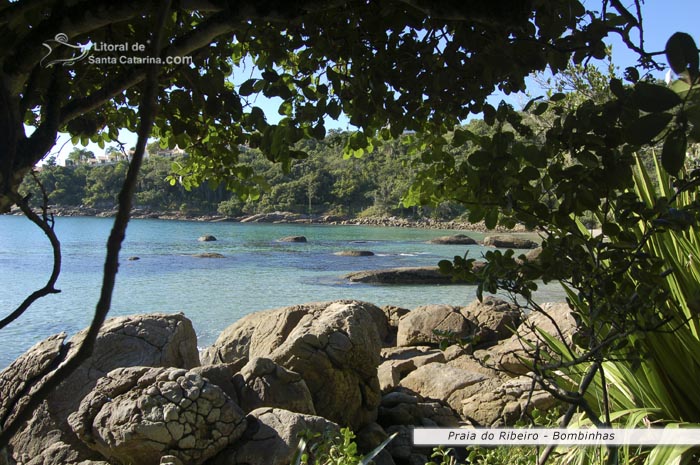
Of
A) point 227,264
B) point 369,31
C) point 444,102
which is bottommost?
point 227,264

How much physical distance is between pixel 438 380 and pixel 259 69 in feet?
15.3

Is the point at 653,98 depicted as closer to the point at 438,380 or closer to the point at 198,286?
the point at 438,380

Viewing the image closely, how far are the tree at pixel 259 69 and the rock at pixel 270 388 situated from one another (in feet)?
7.28

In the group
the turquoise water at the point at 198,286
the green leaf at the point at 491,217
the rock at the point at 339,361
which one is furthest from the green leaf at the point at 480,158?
the turquoise water at the point at 198,286

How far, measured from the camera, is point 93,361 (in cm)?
486

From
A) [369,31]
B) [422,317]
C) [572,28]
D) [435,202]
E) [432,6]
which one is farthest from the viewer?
[422,317]

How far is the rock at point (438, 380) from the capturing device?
600 centimetres

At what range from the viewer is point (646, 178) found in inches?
121

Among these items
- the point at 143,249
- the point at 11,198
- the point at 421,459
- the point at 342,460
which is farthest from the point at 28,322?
the point at 143,249

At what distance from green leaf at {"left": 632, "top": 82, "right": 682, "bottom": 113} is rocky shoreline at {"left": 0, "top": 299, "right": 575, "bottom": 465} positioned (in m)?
0.90

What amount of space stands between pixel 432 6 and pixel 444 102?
70 cm

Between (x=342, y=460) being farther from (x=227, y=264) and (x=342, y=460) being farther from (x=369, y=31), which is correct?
(x=227, y=264)

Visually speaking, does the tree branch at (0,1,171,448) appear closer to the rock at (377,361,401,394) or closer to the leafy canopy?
the leafy canopy

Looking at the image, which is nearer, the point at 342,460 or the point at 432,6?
the point at 432,6
